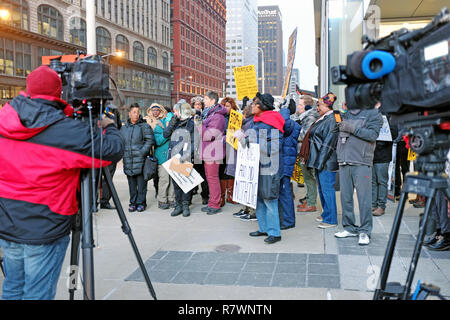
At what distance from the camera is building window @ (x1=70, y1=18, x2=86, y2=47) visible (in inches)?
1764

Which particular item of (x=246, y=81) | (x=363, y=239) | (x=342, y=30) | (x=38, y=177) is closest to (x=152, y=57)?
(x=342, y=30)

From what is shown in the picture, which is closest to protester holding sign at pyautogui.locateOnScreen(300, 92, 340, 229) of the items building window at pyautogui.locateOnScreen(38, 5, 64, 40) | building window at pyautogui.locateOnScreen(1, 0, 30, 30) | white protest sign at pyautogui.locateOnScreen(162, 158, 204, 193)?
white protest sign at pyautogui.locateOnScreen(162, 158, 204, 193)

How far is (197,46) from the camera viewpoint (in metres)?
99.2

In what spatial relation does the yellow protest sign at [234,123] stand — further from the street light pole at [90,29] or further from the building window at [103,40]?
the building window at [103,40]

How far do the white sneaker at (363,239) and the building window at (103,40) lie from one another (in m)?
49.4

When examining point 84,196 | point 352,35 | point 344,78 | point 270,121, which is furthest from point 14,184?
point 352,35

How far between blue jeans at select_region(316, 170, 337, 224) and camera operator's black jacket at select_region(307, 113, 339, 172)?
12 centimetres

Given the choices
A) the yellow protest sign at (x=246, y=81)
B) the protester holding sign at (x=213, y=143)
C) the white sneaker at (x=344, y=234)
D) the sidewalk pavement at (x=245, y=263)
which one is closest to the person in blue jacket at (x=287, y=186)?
the sidewalk pavement at (x=245, y=263)

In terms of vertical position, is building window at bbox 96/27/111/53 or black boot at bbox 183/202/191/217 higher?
building window at bbox 96/27/111/53

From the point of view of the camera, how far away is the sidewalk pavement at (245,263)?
12.9 feet

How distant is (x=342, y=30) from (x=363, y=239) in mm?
8281

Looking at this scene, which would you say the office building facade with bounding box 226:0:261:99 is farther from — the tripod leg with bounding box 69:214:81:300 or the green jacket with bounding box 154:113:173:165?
the tripod leg with bounding box 69:214:81:300

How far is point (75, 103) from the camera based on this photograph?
2.92 meters

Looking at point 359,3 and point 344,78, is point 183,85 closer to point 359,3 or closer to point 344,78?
point 359,3
